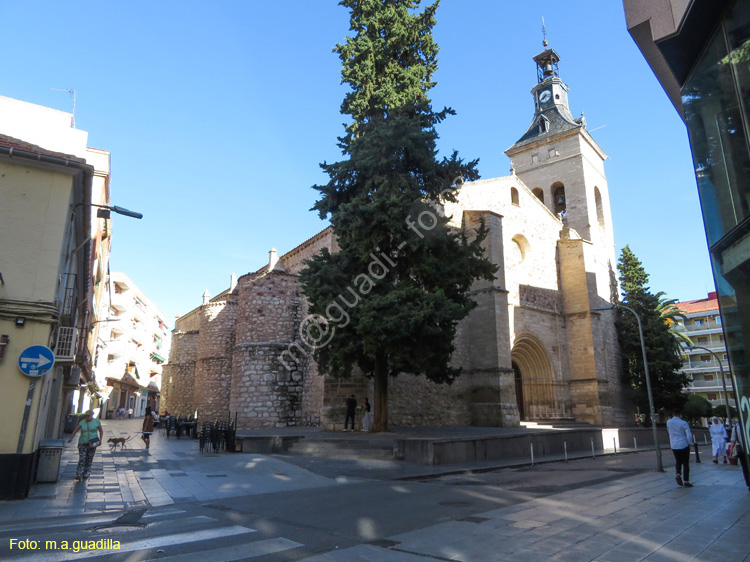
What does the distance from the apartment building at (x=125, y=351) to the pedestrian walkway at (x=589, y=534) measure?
110 feet

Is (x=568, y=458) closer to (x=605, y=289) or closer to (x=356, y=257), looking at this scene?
(x=356, y=257)

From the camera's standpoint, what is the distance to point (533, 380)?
24531 mm

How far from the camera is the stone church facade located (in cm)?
2048

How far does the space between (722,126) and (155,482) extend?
11321 mm

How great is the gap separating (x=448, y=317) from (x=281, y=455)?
5.96 m

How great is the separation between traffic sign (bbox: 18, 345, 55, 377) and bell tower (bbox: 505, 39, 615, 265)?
95.9 ft

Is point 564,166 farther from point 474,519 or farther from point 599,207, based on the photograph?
point 474,519

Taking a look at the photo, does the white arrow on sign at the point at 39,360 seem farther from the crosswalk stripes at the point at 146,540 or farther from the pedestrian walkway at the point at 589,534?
the pedestrian walkway at the point at 589,534

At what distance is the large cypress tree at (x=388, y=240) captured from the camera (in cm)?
1368

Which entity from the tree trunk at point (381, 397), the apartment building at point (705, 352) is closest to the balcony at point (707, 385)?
the apartment building at point (705, 352)

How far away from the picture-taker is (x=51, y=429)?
14.4 meters

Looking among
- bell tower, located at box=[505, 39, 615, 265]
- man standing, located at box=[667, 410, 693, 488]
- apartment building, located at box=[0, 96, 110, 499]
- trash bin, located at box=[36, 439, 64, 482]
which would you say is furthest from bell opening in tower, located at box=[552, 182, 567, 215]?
trash bin, located at box=[36, 439, 64, 482]

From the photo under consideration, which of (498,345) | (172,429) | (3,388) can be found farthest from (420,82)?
(172,429)

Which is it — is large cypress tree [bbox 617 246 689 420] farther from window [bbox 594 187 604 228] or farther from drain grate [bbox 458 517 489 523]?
drain grate [bbox 458 517 489 523]
